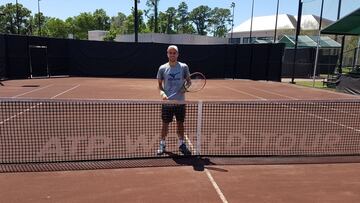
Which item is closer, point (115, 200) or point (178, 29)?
point (115, 200)

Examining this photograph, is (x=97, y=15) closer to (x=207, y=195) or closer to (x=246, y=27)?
(x=246, y=27)

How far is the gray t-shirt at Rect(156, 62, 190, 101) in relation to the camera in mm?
6871

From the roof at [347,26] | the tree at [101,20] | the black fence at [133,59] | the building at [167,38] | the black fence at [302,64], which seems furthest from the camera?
the tree at [101,20]

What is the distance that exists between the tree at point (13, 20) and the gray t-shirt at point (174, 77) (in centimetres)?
9285

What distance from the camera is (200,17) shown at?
15288 cm

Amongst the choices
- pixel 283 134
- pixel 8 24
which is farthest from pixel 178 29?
pixel 283 134

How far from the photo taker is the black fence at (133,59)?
26281 mm

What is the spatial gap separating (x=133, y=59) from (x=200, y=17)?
126509 millimetres

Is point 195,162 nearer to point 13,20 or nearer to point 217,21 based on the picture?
point 13,20

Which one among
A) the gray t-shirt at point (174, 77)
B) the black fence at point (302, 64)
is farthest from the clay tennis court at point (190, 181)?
the black fence at point (302, 64)

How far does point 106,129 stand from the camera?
895 centimetres

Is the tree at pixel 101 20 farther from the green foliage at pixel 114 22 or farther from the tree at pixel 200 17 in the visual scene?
the tree at pixel 200 17

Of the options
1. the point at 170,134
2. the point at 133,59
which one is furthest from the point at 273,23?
the point at 170,134

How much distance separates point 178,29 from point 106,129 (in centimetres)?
13340
